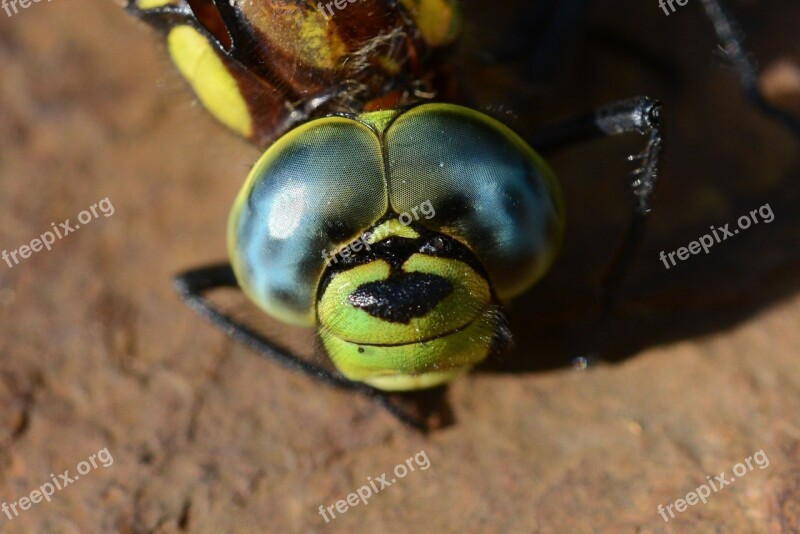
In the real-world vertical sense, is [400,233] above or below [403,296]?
above

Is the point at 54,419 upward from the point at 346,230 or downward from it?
downward

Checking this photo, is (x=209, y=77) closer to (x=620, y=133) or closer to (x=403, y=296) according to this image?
(x=403, y=296)

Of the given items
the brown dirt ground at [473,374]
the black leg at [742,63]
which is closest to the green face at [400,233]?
the brown dirt ground at [473,374]

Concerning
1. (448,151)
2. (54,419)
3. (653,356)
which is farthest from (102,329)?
(653,356)

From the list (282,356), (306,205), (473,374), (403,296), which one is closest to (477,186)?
(403,296)

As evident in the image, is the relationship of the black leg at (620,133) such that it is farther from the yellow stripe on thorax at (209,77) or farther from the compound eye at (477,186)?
the yellow stripe on thorax at (209,77)

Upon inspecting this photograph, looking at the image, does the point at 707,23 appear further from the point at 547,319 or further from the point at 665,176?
the point at 547,319
